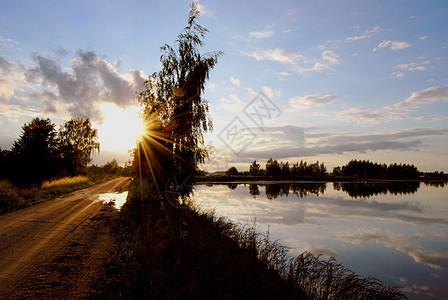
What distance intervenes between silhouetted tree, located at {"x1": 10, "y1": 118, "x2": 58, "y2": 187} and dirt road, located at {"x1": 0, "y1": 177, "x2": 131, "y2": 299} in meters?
12.8

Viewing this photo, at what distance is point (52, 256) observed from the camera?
24.7ft

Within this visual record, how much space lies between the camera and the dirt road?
5504mm

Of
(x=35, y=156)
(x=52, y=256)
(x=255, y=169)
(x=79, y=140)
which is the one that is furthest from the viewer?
(x=255, y=169)

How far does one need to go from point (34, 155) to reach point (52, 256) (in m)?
21.4

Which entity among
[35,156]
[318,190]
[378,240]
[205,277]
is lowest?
[378,240]

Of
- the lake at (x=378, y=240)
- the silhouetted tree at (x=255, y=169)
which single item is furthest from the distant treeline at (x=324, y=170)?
the lake at (x=378, y=240)

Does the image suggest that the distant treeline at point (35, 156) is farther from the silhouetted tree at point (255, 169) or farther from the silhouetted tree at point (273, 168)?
the silhouetted tree at point (255, 169)

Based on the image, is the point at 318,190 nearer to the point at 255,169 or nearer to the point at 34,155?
the point at 34,155

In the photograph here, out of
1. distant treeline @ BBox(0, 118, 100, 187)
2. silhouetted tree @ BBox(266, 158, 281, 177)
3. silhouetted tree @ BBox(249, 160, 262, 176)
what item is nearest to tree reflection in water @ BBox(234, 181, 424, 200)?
distant treeline @ BBox(0, 118, 100, 187)

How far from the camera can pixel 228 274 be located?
243 inches

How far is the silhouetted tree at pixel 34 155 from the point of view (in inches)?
944

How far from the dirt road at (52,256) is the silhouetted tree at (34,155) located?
12.8 metres

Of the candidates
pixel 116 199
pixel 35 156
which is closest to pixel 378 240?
pixel 116 199

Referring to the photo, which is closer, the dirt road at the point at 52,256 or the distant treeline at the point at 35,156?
the dirt road at the point at 52,256
